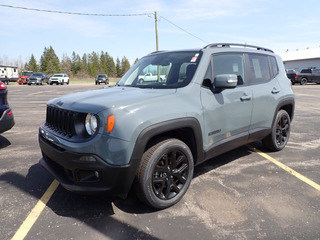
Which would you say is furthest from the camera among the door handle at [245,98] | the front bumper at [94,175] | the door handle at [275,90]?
the door handle at [275,90]

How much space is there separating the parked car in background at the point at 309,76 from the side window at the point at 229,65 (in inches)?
1145

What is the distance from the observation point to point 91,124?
95.8 inches

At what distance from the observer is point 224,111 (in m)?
3.26

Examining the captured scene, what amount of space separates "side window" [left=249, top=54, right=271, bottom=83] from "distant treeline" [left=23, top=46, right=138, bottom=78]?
294 ft

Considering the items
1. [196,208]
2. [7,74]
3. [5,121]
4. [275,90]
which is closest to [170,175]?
[196,208]

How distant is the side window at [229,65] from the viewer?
3.41 meters

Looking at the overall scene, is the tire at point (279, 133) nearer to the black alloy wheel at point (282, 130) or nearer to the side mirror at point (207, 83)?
the black alloy wheel at point (282, 130)

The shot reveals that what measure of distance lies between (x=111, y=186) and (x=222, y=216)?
1231mm

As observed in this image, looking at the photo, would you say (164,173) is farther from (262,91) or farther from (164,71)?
(262,91)

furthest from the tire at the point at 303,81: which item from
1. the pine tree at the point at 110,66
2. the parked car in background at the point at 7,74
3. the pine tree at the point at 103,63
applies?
the pine tree at the point at 110,66

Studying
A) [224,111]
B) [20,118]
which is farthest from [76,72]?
[224,111]

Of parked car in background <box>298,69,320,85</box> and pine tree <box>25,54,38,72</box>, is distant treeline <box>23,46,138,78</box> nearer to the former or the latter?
pine tree <box>25,54,38,72</box>

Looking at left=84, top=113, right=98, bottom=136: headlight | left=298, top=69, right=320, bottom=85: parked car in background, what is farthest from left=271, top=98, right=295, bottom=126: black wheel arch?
left=298, top=69, right=320, bottom=85: parked car in background

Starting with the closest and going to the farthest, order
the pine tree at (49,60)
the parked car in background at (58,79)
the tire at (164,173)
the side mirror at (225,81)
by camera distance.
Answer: the tire at (164,173) → the side mirror at (225,81) → the parked car in background at (58,79) → the pine tree at (49,60)
